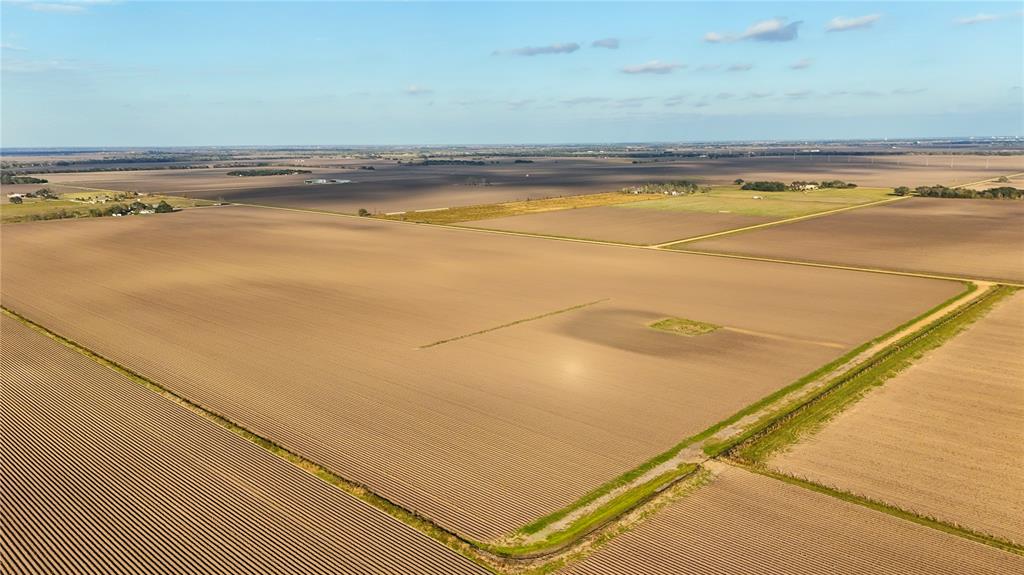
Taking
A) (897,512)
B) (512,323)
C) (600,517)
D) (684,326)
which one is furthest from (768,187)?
(600,517)

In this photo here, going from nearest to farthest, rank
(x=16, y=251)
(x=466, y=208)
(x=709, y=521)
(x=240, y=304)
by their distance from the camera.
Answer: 1. (x=709, y=521)
2. (x=240, y=304)
3. (x=16, y=251)
4. (x=466, y=208)

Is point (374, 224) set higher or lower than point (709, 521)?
higher

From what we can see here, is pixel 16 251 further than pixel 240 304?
Yes

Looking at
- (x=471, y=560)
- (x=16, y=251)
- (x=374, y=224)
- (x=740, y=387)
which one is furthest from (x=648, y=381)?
(x=16, y=251)

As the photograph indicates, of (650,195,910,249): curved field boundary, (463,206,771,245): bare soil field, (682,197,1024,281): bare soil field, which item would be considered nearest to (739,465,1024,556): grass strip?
(682,197,1024,281): bare soil field

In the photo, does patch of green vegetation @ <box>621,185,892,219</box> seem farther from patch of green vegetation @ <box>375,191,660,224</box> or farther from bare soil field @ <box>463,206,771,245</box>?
patch of green vegetation @ <box>375,191,660,224</box>

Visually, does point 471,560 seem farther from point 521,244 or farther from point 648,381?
point 521,244

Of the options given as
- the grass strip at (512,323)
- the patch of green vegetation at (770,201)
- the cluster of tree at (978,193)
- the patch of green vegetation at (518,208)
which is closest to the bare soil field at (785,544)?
the grass strip at (512,323)

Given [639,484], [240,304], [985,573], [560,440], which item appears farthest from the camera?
[240,304]
